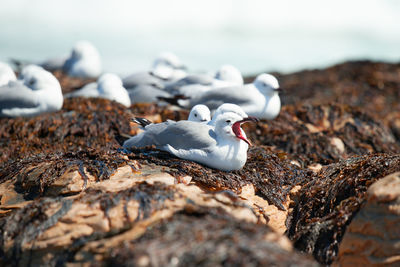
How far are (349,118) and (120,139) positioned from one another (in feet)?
14.8

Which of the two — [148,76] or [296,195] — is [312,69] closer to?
[148,76]

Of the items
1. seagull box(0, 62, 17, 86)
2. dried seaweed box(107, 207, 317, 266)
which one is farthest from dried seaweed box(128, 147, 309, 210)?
seagull box(0, 62, 17, 86)

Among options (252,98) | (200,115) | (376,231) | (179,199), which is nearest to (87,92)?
(252,98)

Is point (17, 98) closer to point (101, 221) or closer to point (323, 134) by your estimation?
point (101, 221)

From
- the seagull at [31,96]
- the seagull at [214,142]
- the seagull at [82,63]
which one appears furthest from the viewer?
the seagull at [82,63]

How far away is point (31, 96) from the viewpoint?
8031mm

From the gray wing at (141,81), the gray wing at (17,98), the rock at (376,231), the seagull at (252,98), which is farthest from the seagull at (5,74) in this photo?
the rock at (376,231)

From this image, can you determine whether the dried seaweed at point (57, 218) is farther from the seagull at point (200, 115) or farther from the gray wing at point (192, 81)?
the gray wing at point (192, 81)

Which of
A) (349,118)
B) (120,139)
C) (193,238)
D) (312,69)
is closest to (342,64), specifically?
(312,69)

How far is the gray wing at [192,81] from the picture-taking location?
9.29m

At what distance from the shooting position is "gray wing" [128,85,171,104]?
9648 mm

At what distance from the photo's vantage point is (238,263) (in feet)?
9.72

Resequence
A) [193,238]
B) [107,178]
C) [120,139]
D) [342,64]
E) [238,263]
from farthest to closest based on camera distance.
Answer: [342,64] → [120,139] → [107,178] → [193,238] → [238,263]

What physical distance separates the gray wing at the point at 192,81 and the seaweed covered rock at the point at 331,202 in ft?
12.9
